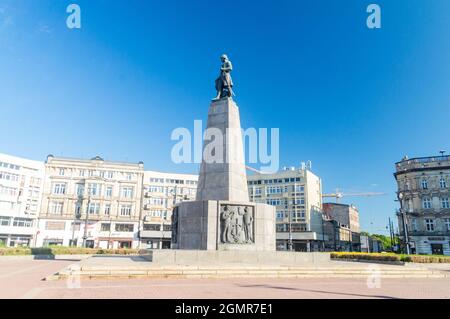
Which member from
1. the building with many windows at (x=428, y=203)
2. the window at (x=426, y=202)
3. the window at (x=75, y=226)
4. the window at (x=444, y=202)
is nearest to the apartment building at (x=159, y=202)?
the window at (x=75, y=226)

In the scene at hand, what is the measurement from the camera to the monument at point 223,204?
1641cm

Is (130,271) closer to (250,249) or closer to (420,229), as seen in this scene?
(250,249)

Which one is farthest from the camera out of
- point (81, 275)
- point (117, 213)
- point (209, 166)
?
point (117, 213)

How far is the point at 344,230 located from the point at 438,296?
82175 millimetres

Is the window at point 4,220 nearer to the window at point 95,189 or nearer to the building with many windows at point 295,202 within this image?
the window at point 95,189

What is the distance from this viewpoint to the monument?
53.8 ft

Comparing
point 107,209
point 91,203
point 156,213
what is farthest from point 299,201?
point 91,203

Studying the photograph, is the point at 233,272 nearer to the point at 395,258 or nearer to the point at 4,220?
the point at 395,258

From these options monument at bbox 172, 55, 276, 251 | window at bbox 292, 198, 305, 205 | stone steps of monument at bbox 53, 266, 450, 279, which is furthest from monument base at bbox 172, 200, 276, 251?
window at bbox 292, 198, 305, 205

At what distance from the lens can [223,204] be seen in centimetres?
1667

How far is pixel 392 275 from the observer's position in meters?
14.8

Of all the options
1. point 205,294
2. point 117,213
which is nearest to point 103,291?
point 205,294

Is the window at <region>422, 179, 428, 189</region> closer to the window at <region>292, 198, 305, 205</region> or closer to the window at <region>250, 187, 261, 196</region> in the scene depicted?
the window at <region>292, 198, 305, 205</region>

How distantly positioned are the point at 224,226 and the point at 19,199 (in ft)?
168
